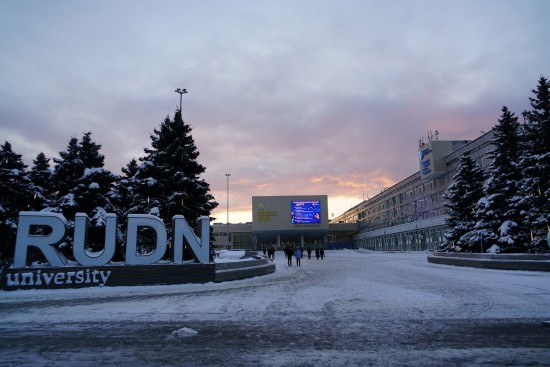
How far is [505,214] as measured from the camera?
80.3ft

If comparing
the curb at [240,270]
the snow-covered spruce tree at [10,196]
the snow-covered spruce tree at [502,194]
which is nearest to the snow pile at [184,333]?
the curb at [240,270]

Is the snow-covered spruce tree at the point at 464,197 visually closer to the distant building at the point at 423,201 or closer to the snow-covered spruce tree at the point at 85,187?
the distant building at the point at 423,201

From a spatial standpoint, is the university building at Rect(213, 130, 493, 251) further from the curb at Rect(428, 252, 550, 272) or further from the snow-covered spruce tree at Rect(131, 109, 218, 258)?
the snow-covered spruce tree at Rect(131, 109, 218, 258)

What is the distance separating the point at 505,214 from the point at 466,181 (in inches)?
244

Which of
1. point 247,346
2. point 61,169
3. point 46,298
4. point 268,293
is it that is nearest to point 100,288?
point 46,298

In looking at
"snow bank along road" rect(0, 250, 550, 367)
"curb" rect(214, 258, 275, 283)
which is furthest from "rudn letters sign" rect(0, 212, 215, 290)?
"snow bank along road" rect(0, 250, 550, 367)

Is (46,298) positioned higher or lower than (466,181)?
lower

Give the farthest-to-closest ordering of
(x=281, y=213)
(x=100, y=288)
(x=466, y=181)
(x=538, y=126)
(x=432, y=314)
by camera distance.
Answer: (x=281, y=213)
(x=466, y=181)
(x=538, y=126)
(x=100, y=288)
(x=432, y=314)

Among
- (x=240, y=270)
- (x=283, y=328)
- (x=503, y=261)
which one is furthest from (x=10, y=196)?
(x=503, y=261)

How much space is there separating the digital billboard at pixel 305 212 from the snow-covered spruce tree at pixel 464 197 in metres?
57.2

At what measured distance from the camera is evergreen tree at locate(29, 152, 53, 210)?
28828 mm

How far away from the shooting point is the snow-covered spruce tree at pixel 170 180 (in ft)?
74.0

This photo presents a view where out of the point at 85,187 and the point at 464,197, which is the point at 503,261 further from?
the point at 85,187

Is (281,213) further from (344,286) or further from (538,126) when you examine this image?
(344,286)
